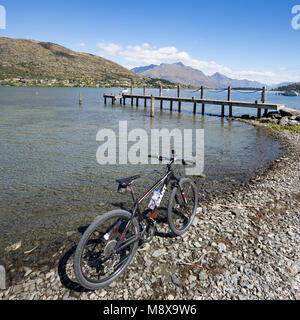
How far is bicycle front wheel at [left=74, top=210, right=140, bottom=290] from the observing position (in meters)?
3.88

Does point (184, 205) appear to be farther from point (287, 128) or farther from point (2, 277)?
point (287, 128)

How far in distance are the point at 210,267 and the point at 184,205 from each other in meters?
1.75

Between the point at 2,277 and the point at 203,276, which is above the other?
the point at 203,276

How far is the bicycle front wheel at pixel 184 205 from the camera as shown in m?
5.96

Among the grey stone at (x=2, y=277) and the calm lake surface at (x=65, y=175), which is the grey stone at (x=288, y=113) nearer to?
the calm lake surface at (x=65, y=175)

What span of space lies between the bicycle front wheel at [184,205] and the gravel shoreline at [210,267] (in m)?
0.23

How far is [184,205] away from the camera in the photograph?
6316 mm

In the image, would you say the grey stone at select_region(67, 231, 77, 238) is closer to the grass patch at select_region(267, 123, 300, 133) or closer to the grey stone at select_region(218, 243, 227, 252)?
the grey stone at select_region(218, 243, 227, 252)

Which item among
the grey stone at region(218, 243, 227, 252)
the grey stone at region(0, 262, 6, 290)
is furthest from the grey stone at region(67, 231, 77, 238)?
the grey stone at region(218, 243, 227, 252)

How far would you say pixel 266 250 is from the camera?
5.46 meters

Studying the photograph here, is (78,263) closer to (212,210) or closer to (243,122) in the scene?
(212,210)

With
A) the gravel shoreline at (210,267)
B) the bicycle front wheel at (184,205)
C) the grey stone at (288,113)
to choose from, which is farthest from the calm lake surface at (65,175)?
the grey stone at (288,113)

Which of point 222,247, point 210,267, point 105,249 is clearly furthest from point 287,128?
point 105,249
